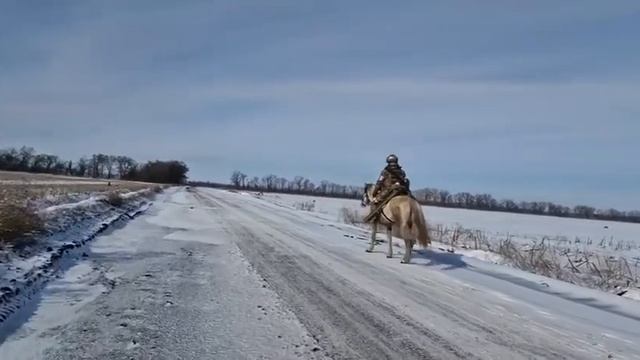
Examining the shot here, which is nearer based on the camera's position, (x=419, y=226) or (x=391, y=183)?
(x=419, y=226)

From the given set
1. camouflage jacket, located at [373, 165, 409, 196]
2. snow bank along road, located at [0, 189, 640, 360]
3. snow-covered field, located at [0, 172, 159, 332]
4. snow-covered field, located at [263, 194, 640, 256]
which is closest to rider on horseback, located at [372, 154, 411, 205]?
camouflage jacket, located at [373, 165, 409, 196]

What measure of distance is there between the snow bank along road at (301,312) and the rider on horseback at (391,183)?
2320 millimetres

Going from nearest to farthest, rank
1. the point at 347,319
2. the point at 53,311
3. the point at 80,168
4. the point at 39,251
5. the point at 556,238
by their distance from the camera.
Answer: the point at 53,311 < the point at 347,319 < the point at 39,251 < the point at 556,238 < the point at 80,168

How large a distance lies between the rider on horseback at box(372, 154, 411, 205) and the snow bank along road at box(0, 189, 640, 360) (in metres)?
2.32

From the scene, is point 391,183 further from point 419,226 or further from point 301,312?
point 301,312

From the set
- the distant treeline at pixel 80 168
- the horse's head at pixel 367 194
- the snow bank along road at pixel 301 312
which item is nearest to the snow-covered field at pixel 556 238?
the horse's head at pixel 367 194

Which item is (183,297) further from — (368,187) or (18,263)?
(368,187)

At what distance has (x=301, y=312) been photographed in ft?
22.1

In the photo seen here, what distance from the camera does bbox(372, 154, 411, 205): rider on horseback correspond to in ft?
44.9

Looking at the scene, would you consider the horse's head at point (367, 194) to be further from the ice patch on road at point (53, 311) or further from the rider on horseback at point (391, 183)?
the ice patch on road at point (53, 311)

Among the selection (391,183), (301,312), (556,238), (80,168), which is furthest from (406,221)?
(80,168)

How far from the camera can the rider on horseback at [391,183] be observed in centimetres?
1368

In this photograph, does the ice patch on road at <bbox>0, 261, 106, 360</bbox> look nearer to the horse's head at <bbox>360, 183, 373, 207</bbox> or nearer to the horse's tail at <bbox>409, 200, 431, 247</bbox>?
the horse's tail at <bbox>409, 200, 431, 247</bbox>

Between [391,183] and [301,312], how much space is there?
7.79 m
